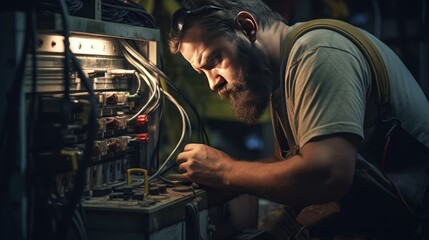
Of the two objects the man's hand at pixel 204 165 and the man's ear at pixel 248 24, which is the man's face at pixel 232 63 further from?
the man's hand at pixel 204 165

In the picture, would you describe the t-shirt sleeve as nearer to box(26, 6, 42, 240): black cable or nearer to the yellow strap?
the yellow strap

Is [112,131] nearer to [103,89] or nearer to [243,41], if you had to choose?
[103,89]

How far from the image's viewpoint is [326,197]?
182cm

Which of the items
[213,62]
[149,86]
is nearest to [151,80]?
[149,86]

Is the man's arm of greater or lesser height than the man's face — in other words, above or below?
below

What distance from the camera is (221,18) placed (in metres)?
2.08

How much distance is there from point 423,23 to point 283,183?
204 centimetres

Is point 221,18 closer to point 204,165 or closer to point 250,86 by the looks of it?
point 250,86

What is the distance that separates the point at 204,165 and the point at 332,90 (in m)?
0.49

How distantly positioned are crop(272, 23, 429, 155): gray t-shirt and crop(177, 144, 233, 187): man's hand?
0.27 metres

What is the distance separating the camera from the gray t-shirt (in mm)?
1755

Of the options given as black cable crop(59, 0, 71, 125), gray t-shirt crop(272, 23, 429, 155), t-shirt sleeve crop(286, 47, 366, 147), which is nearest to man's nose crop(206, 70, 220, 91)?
gray t-shirt crop(272, 23, 429, 155)

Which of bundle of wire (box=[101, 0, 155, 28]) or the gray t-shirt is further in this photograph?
bundle of wire (box=[101, 0, 155, 28])

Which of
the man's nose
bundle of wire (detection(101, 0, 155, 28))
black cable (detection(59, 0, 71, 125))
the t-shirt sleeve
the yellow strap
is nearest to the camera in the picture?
black cable (detection(59, 0, 71, 125))
